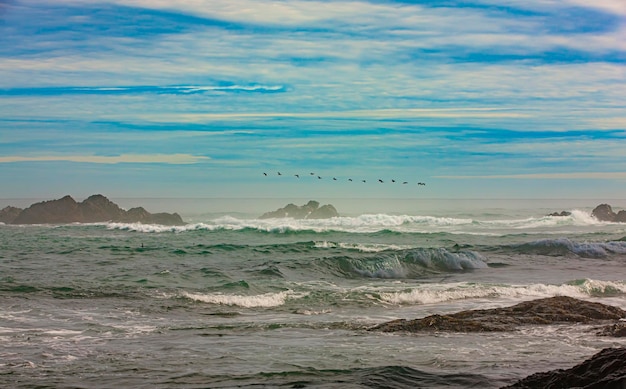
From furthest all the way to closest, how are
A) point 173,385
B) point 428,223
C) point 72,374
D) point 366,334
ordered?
point 428,223 → point 366,334 → point 72,374 → point 173,385

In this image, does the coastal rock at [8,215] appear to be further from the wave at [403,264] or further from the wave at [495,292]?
the wave at [495,292]

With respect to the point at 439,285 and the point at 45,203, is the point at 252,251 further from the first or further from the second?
the point at 45,203

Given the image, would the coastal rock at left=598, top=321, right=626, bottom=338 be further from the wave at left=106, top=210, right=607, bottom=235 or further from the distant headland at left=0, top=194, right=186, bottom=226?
the distant headland at left=0, top=194, right=186, bottom=226

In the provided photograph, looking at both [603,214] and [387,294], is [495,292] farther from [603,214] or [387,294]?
[603,214]

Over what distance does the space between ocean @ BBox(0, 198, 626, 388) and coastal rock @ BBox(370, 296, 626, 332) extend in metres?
0.45

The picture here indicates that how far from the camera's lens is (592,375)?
7.59 m

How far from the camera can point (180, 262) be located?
31.8m

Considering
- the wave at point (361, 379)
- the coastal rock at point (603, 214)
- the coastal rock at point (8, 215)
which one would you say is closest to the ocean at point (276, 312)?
the wave at point (361, 379)

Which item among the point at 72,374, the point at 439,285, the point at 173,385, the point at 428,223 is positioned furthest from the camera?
the point at 428,223

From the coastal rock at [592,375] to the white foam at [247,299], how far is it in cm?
1247

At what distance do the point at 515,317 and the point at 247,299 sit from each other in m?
8.12

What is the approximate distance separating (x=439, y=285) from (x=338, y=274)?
5.15 meters

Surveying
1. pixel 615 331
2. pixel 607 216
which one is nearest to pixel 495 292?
pixel 615 331

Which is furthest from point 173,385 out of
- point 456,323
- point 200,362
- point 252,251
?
point 252,251
